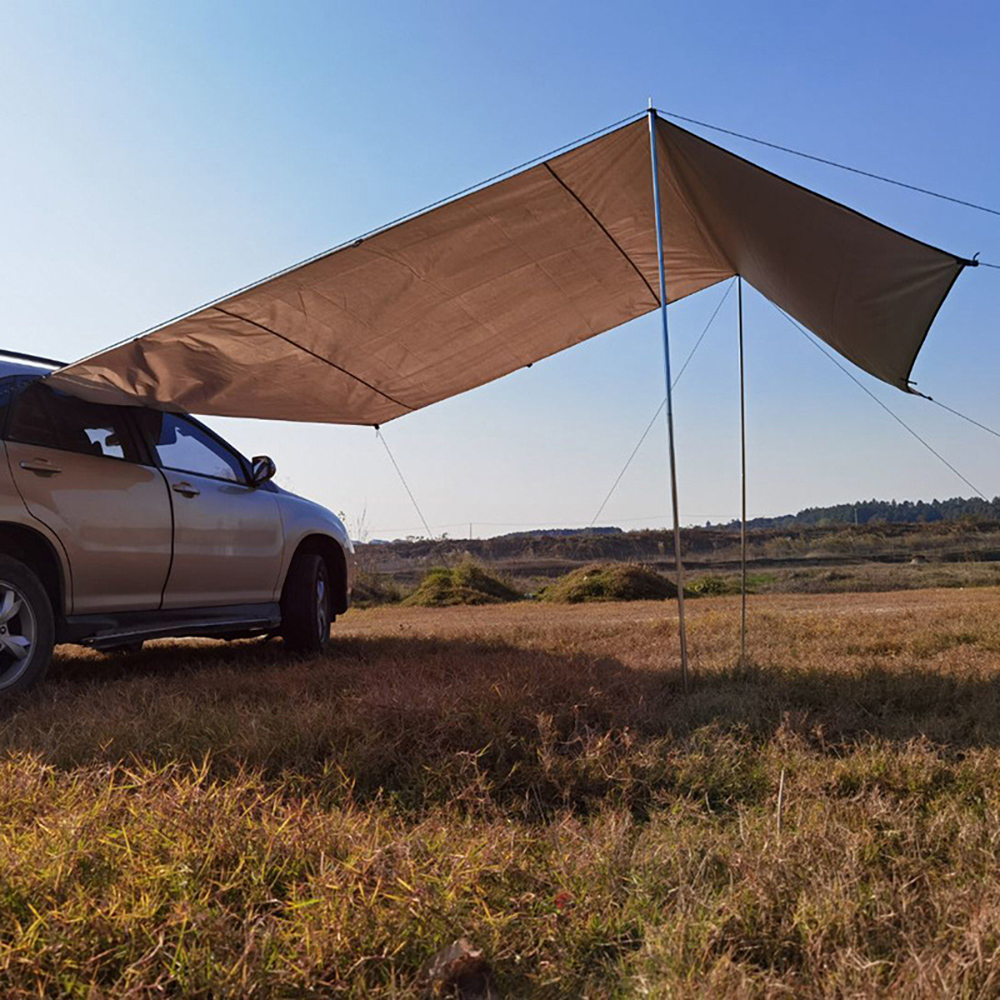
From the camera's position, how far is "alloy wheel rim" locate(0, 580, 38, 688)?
13.4 ft

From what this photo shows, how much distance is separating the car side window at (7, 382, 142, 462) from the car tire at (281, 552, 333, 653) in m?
1.65

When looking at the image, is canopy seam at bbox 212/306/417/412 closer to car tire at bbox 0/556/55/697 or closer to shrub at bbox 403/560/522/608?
car tire at bbox 0/556/55/697

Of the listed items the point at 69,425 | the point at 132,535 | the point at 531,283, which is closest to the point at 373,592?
the point at 531,283

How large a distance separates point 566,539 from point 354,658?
33.4 meters

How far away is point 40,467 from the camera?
436 cm

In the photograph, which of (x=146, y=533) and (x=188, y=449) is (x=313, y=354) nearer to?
(x=188, y=449)

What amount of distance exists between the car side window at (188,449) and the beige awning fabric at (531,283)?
0.42 ft

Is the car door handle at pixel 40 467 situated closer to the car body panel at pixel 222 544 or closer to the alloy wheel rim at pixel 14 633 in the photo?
the alloy wheel rim at pixel 14 633

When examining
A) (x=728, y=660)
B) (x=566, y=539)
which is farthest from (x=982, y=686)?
(x=566, y=539)

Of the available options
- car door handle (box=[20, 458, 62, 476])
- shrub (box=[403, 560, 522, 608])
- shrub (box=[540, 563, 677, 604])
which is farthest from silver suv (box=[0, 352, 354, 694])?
shrub (box=[403, 560, 522, 608])

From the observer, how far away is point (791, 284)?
17.9ft

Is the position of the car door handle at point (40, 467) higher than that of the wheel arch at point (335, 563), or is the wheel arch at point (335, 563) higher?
the car door handle at point (40, 467)

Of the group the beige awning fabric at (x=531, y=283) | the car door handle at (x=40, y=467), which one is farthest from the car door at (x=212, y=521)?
the car door handle at (x=40, y=467)

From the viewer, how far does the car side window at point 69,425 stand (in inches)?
175
